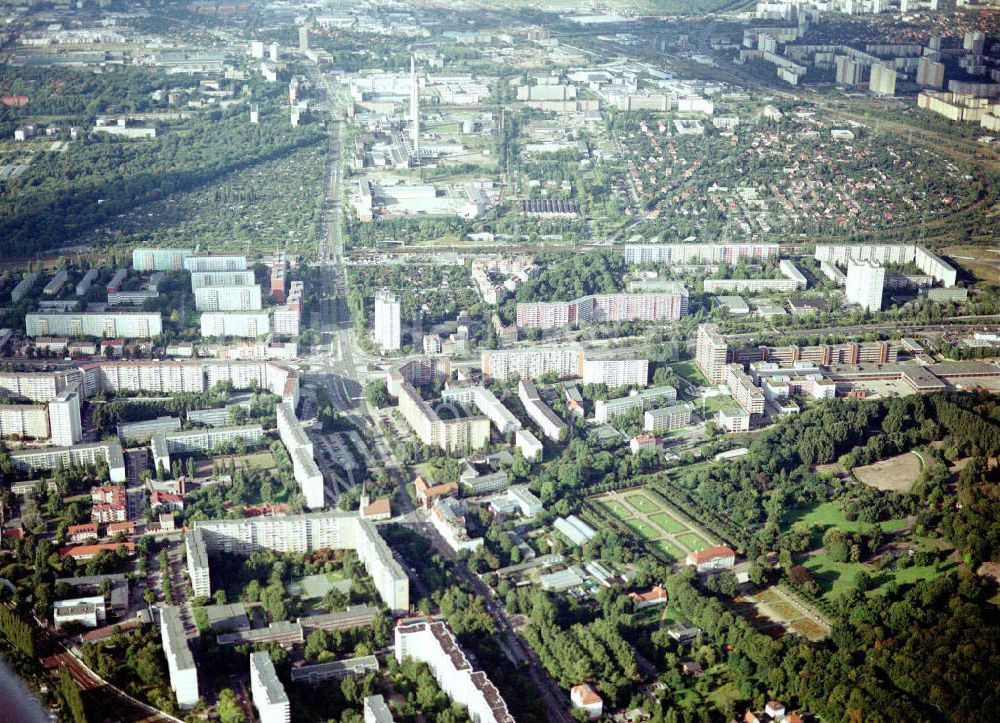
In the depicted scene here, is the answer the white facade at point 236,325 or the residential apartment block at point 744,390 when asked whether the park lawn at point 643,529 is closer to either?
the residential apartment block at point 744,390

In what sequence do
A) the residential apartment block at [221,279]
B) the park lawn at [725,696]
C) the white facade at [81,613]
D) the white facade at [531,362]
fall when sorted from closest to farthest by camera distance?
the park lawn at [725,696] → the white facade at [81,613] → the white facade at [531,362] → the residential apartment block at [221,279]

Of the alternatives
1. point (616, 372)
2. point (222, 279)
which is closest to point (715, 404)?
point (616, 372)

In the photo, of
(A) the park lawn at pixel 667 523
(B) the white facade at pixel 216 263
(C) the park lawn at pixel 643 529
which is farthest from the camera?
(B) the white facade at pixel 216 263

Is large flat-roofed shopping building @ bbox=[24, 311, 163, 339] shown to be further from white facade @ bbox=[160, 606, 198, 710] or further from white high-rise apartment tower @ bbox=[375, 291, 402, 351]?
white facade @ bbox=[160, 606, 198, 710]

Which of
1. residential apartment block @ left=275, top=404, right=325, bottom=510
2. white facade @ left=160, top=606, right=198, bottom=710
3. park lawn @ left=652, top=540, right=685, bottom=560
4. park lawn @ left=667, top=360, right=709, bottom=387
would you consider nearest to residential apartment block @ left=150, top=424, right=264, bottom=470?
residential apartment block @ left=275, top=404, right=325, bottom=510

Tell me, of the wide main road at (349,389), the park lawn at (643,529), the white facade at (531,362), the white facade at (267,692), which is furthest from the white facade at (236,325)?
the white facade at (267,692)

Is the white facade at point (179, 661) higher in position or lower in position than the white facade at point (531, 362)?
lower
